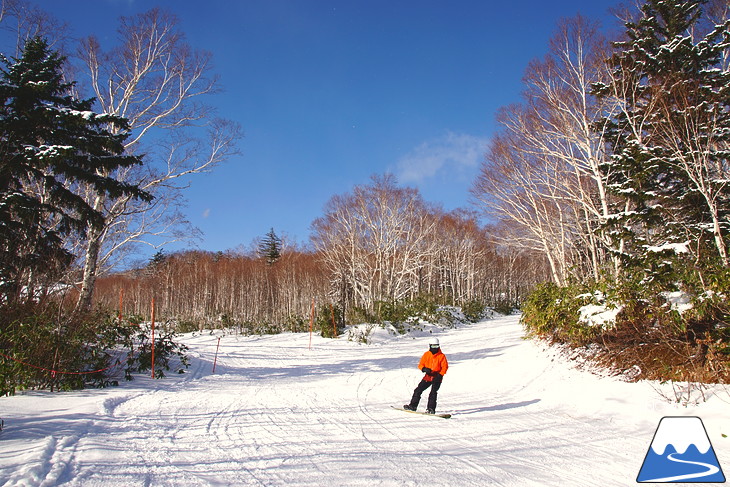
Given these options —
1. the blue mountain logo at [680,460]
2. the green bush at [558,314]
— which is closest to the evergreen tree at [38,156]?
the blue mountain logo at [680,460]

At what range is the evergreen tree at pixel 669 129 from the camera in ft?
27.1

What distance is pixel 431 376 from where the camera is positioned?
22.2 ft

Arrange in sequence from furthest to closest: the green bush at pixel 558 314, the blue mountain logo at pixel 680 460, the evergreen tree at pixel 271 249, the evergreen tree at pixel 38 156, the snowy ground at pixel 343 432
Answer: the evergreen tree at pixel 271 249 → the green bush at pixel 558 314 → the evergreen tree at pixel 38 156 → the blue mountain logo at pixel 680 460 → the snowy ground at pixel 343 432

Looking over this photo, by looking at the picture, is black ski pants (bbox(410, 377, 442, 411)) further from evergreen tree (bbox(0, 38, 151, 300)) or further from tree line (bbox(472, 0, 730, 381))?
evergreen tree (bbox(0, 38, 151, 300))

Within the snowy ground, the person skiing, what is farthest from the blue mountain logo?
the person skiing

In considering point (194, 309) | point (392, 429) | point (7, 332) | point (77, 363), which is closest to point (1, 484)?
point (392, 429)

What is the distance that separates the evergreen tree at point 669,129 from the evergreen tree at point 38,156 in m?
12.4

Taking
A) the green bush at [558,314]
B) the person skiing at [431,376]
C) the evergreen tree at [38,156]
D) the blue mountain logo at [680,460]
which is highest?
the evergreen tree at [38,156]

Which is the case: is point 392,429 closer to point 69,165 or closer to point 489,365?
point 489,365

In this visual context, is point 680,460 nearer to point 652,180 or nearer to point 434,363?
point 434,363

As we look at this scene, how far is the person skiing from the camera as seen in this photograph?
652 centimetres

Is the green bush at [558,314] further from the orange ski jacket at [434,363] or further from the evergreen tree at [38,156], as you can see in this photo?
the evergreen tree at [38,156]

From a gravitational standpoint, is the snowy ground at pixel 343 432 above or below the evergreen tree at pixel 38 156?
below

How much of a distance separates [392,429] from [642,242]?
6794 mm
